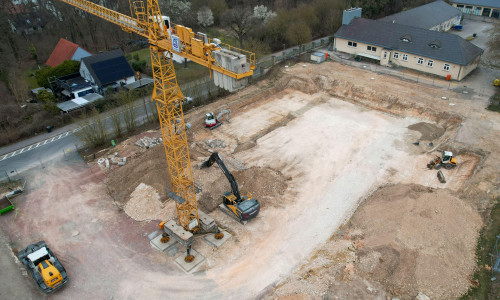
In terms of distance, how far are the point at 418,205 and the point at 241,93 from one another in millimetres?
25418

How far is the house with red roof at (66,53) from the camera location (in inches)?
1924

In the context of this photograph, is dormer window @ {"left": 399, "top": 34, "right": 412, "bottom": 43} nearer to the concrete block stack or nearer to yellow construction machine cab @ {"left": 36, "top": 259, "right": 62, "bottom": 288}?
the concrete block stack

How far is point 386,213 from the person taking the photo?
80.9ft

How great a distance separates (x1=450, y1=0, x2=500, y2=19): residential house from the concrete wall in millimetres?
31474

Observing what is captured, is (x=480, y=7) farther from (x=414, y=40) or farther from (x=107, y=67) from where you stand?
(x=107, y=67)

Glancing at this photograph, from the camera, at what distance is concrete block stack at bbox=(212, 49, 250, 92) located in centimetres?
1819

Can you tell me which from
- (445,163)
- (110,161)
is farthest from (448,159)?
(110,161)

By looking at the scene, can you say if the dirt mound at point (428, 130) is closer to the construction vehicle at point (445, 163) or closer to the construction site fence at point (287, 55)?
the construction vehicle at point (445, 163)

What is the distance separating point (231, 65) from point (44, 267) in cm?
1611

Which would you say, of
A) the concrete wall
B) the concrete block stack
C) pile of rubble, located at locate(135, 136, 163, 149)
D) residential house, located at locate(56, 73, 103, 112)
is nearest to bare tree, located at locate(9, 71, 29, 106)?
residential house, located at locate(56, 73, 103, 112)

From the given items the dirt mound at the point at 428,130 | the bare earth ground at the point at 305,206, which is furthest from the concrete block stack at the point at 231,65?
the dirt mound at the point at 428,130

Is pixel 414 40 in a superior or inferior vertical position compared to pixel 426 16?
inferior

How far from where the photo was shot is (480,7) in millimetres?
68812

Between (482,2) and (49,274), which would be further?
(482,2)
